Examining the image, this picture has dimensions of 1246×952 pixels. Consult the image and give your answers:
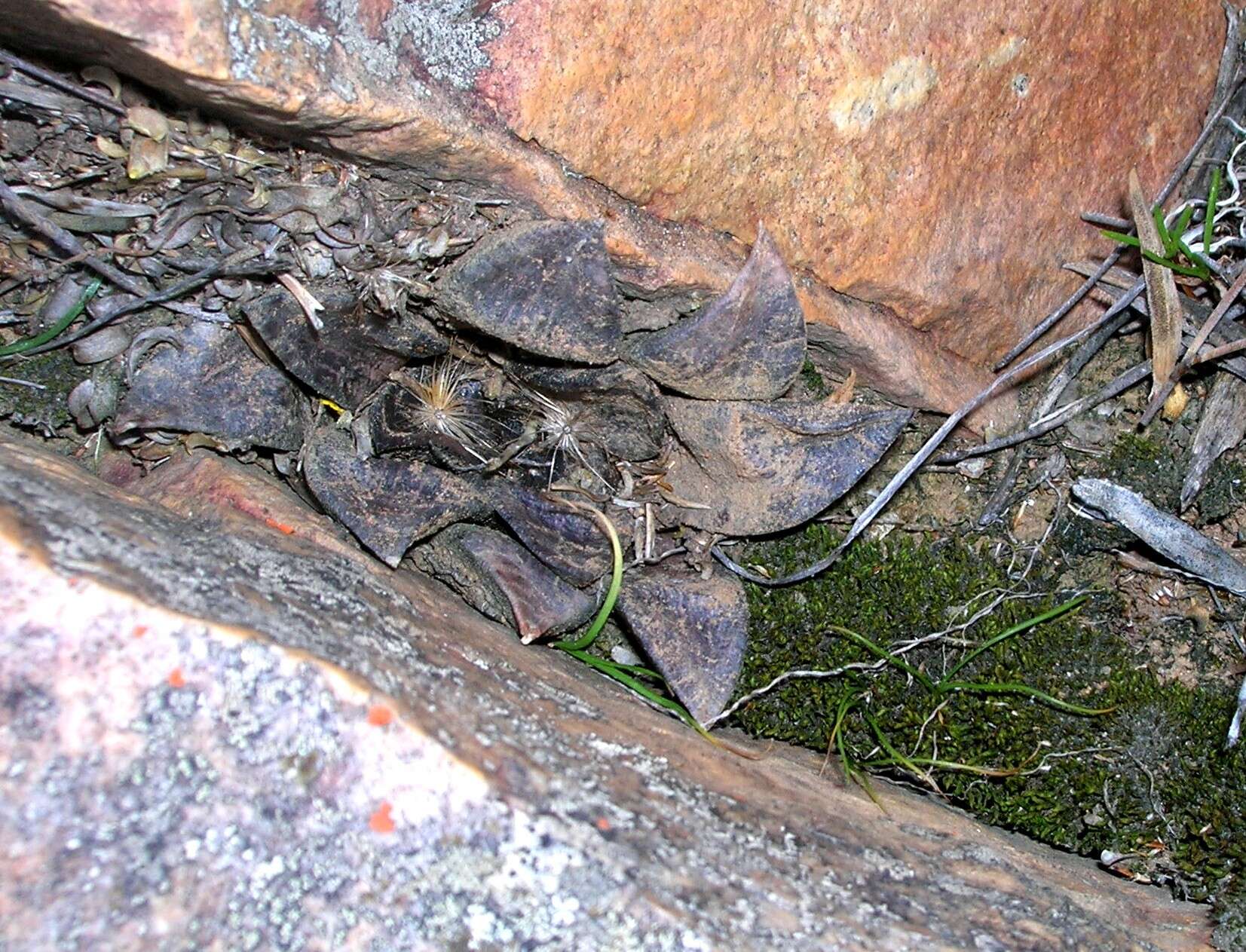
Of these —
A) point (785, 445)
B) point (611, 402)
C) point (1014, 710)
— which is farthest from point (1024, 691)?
point (611, 402)

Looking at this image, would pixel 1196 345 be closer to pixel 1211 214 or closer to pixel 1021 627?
pixel 1211 214

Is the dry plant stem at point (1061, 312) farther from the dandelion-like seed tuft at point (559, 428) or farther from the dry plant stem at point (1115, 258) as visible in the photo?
the dandelion-like seed tuft at point (559, 428)

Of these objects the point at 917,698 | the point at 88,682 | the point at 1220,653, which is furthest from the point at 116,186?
the point at 1220,653

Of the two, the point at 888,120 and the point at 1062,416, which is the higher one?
the point at 888,120

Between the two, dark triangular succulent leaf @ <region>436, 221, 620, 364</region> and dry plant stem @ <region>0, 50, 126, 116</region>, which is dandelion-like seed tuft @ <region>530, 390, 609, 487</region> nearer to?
dark triangular succulent leaf @ <region>436, 221, 620, 364</region>

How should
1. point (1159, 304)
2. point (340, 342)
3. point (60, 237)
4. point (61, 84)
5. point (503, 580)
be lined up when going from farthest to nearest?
point (1159, 304), point (503, 580), point (340, 342), point (60, 237), point (61, 84)

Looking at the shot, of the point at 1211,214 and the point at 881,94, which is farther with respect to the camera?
the point at 1211,214

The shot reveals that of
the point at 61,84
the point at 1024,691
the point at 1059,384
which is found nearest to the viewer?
the point at 61,84

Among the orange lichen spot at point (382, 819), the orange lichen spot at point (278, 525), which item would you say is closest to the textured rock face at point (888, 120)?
the orange lichen spot at point (278, 525)
